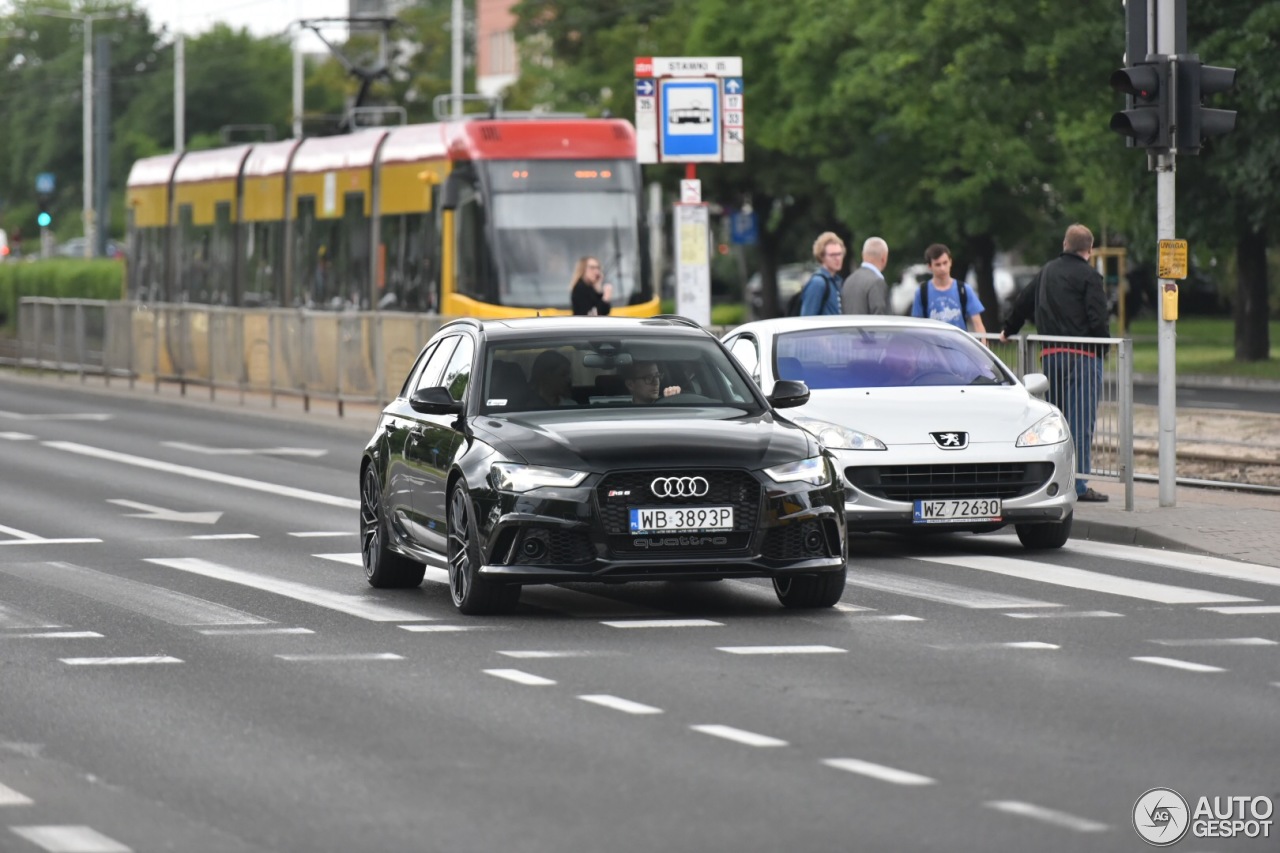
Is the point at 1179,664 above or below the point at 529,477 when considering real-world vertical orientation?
below

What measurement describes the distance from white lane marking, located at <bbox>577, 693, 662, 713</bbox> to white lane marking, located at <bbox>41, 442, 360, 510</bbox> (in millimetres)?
9970

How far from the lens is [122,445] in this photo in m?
27.6

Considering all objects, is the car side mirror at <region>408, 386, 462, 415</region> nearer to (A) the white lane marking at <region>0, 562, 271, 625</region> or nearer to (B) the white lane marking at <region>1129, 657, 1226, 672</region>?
(A) the white lane marking at <region>0, 562, 271, 625</region>

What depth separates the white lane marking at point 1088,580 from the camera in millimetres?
13539

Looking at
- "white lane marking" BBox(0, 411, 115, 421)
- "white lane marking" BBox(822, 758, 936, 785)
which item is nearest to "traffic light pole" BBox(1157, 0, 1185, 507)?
"white lane marking" BBox(822, 758, 936, 785)

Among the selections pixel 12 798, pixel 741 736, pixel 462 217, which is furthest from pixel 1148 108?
pixel 462 217

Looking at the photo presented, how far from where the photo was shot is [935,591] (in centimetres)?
1389

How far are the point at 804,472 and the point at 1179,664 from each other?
2276 mm

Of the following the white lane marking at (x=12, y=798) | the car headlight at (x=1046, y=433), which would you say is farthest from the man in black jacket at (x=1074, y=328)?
the white lane marking at (x=12, y=798)

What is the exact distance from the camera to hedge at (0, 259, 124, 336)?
56.3 m

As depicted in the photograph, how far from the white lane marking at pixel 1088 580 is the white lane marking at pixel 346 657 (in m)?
3.98

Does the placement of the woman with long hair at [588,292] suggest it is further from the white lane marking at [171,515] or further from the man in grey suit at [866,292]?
the white lane marking at [171,515]

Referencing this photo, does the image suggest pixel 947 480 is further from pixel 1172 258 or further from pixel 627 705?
pixel 627 705

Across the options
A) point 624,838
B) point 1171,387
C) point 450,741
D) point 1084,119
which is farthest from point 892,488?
point 1084,119
